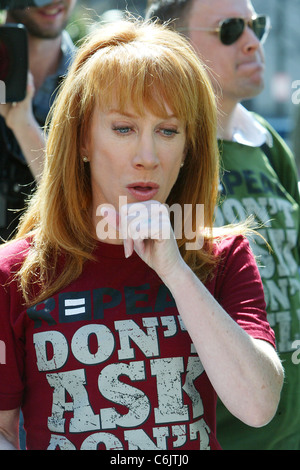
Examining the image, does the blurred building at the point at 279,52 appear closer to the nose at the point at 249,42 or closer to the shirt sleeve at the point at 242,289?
the nose at the point at 249,42

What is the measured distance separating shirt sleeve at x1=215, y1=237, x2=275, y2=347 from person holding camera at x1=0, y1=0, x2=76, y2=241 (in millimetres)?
722

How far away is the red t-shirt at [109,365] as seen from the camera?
150 cm

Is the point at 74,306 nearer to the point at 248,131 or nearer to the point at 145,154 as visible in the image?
the point at 145,154

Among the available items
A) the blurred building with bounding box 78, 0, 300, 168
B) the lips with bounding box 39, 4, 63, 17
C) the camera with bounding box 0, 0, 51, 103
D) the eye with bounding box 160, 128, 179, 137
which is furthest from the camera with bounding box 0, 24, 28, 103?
the blurred building with bounding box 78, 0, 300, 168

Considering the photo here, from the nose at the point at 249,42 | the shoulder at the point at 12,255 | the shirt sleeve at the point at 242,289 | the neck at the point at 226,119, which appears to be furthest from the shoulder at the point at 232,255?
the nose at the point at 249,42

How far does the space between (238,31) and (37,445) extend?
162cm

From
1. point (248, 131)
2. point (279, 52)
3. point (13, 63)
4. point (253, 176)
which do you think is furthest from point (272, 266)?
point (279, 52)

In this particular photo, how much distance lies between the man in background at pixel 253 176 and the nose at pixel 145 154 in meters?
0.63

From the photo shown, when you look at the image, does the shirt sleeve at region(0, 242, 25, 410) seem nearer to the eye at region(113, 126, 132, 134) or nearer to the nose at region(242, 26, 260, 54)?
the eye at region(113, 126, 132, 134)
